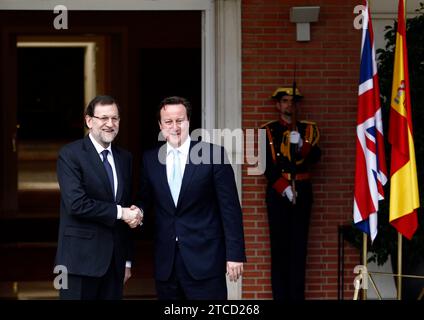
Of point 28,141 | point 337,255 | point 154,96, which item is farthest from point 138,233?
point 28,141

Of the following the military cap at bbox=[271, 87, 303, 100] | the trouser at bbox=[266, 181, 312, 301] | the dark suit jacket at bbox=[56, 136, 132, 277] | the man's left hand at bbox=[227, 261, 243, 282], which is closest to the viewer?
the dark suit jacket at bbox=[56, 136, 132, 277]

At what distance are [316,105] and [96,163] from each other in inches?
134

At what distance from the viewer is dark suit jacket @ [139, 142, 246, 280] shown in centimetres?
616

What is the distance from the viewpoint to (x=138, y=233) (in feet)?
47.9

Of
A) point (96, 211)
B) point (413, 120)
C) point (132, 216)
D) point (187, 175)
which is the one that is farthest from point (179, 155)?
point (413, 120)

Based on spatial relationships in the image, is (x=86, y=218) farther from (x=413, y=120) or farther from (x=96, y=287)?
(x=413, y=120)

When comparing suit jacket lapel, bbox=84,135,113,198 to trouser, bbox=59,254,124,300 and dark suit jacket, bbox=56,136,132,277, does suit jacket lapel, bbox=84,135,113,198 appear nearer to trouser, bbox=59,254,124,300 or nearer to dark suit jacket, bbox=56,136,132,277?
dark suit jacket, bbox=56,136,132,277

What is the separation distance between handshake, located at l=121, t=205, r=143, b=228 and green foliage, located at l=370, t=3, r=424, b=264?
2569mm

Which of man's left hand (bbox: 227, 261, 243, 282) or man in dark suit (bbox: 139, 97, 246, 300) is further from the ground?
man in dark suit (bbox: 139, 97, 246, 300)

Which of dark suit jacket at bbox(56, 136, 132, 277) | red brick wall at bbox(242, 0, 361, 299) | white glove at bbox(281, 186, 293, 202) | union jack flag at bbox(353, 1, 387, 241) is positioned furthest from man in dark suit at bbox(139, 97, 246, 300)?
red brick wall at bbox(242, 0, 361, 299)

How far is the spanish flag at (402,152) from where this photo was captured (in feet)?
23.6

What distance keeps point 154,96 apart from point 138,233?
258 centimetres

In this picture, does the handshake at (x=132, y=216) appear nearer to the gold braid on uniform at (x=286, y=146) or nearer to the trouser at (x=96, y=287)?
the trouser at (x=96, y=287)
